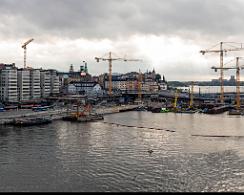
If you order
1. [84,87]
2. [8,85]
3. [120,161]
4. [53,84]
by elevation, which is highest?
A: [53,84]

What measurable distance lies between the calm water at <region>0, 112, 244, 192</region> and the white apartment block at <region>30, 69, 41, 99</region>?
24.6 meters

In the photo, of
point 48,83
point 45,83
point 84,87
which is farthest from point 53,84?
point 84,87

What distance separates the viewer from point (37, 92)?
46.3 meters

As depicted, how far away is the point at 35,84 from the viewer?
151 feet

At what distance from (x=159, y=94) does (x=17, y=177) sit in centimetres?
4597

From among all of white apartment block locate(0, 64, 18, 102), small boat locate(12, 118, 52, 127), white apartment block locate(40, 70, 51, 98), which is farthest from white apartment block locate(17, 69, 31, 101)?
small boat locate(12, 118, 52, 127)

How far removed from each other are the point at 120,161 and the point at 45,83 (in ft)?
119

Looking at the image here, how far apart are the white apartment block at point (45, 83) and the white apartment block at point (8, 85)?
5308mm

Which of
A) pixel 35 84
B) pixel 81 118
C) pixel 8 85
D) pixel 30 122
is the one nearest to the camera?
pixel 30 122

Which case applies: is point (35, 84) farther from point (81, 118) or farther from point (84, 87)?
point (81, 118)

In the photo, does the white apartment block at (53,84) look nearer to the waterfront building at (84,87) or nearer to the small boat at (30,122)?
the waterfront building at (84,87)

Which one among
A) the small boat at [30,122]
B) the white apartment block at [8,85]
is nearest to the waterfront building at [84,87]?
the white apartment block at [8,85]

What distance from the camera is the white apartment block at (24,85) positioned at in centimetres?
4366

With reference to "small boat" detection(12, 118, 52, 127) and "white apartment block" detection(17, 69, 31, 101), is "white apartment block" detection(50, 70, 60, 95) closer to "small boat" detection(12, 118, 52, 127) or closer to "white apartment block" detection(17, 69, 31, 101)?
"white apartment block" detection(17, 69, 31, 101)
